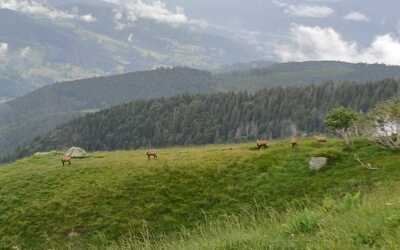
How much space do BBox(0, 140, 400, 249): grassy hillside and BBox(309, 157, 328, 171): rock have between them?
0.73m

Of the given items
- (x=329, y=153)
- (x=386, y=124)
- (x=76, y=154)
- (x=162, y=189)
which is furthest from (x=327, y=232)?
(x=76, y=154)

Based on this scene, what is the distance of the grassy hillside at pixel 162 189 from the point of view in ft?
133

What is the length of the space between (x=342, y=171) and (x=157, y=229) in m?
16.0

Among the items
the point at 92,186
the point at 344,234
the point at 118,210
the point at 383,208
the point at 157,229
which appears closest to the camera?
the point at 344,234

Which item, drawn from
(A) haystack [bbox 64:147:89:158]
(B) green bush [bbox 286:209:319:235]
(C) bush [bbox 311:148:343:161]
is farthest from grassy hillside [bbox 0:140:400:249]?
(B) green bush [bbox 286:209:319:235]

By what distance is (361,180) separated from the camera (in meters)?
42.4

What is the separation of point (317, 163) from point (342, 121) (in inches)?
242

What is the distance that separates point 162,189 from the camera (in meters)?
46.2

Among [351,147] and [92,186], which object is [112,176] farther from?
[351,147]

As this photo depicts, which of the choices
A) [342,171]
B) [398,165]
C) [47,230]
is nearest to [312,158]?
[342,171]

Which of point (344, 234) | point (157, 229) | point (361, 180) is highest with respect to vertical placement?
point (344, 234)

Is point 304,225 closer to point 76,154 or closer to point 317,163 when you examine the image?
point 317,163

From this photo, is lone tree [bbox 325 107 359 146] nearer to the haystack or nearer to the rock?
the rock

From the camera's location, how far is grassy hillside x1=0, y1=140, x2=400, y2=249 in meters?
40.7
